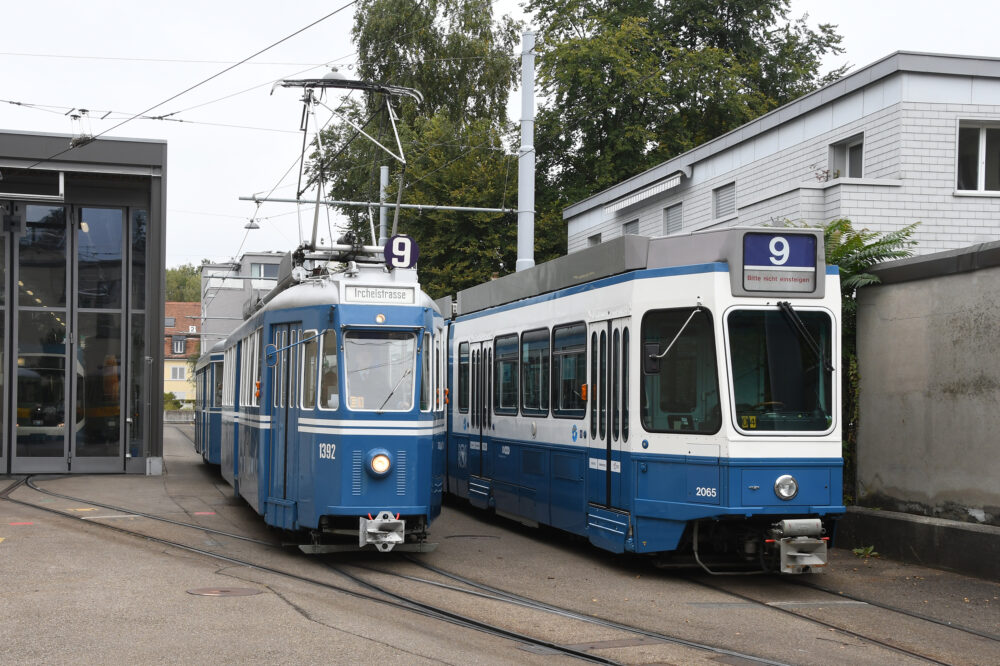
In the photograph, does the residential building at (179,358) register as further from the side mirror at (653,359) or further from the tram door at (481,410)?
the side mirror at (653,359)

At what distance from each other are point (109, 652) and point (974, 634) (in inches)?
243

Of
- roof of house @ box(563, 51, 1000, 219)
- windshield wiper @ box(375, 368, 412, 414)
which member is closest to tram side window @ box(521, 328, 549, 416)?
windshield wiper @ box(375, 368, 412, 414)

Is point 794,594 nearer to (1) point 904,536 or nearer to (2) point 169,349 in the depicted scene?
(1) point 904,536

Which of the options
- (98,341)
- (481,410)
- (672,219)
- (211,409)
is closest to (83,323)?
(98,341)

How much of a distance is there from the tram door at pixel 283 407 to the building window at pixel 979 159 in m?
12.1

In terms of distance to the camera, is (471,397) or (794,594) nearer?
(794,594)

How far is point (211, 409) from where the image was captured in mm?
25547

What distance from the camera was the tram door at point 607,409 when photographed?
1143cm

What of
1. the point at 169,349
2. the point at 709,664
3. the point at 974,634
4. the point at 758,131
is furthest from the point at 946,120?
the point at 169,349

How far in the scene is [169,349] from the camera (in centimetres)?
Result: 10769

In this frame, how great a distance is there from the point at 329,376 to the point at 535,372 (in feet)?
10.3

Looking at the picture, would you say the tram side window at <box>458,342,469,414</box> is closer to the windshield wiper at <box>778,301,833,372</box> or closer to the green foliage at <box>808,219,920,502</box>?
the green foliage at <box>808,219,920,502</box>

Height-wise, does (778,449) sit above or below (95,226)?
below

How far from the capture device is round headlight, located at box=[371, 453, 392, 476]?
11523 millimetres
